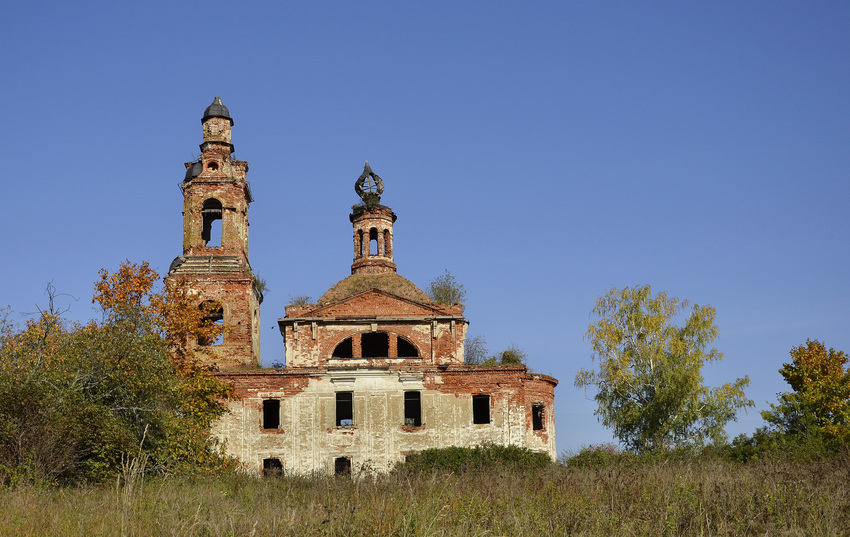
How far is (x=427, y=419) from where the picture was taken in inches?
1201

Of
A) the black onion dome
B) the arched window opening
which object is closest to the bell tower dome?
the arched window opening

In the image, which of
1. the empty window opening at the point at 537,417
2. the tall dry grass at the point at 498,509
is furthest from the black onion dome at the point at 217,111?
the tall dry grass at the point at 498,509

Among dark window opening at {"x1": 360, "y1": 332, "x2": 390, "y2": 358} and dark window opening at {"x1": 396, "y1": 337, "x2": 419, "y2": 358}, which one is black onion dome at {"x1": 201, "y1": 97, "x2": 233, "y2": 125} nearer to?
dark window opening at {"x1": 360, "y1": 332, "x2": 390, "y2": 358}

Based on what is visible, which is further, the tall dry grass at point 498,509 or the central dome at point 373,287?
the central dome at point 373,287

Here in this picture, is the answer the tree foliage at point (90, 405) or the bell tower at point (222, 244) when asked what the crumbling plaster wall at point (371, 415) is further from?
the tree foliage at point (90, 405)

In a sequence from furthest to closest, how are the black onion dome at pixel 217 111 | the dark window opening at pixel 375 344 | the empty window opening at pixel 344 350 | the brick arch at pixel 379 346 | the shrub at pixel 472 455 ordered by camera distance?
the dark window opening at pixel 375 344 → the empty window opening at pixel 344 350 → the black onion dome at pixel 217 111 → the brick arch at pixel 379 346 → the shrub at pixel 472 455

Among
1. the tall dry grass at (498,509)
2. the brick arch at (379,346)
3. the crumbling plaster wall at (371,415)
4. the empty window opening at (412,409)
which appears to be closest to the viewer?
the tall dry grass at (498,509)

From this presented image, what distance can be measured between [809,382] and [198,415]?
22.6 meters

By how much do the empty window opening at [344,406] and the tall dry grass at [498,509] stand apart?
19.2 metres

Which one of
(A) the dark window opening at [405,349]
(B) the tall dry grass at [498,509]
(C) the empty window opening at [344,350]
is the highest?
(C) the empty window opening at [344,350]

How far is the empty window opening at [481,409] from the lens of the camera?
104ft

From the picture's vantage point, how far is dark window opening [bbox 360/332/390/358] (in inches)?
1386

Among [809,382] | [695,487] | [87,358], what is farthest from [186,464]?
[809,382]

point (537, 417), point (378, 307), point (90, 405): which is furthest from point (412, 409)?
point (90, 405)
